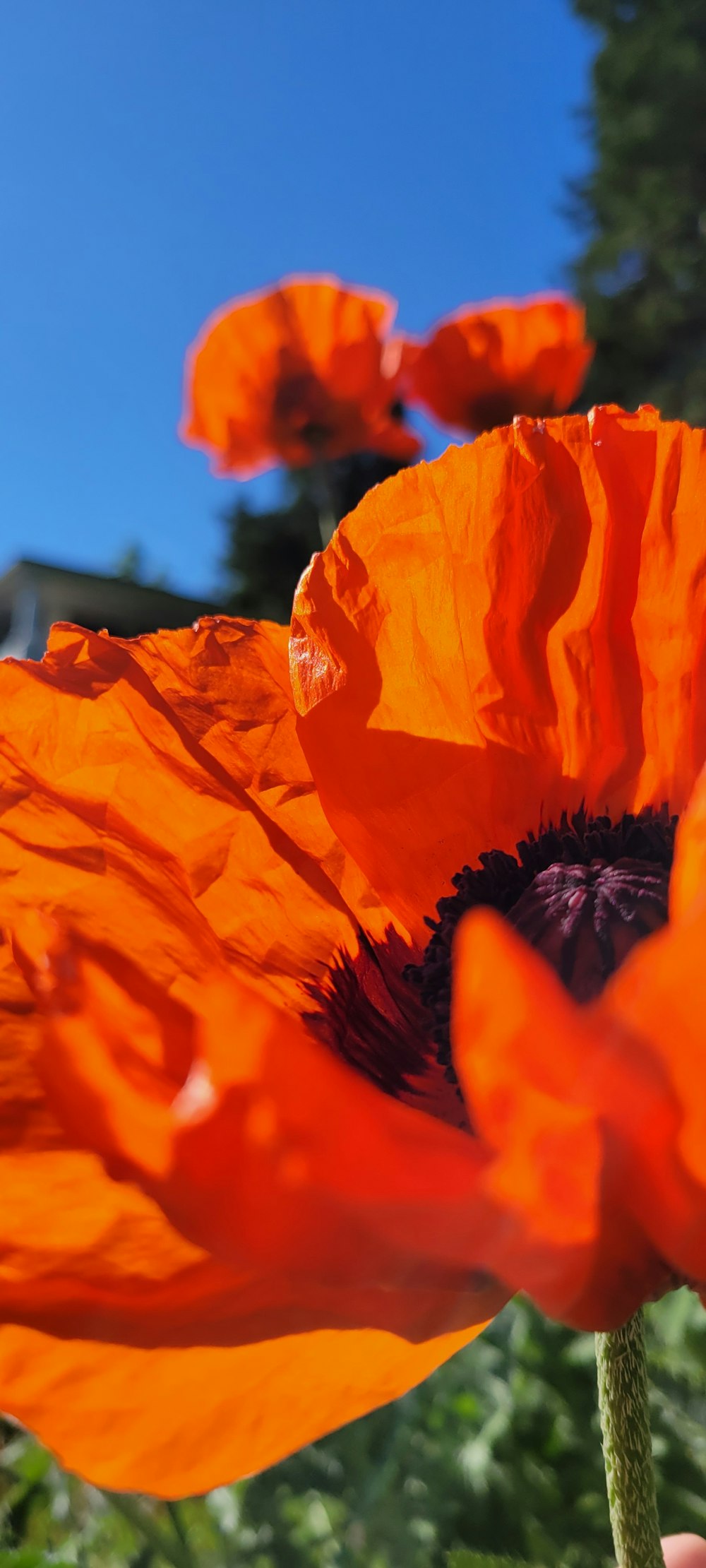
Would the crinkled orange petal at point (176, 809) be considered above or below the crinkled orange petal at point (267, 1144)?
above

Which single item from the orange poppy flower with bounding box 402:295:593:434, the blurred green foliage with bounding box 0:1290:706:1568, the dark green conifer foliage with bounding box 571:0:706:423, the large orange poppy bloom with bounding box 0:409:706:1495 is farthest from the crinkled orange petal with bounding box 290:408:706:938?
the dark green conifer foliage with bounding box 571:0:706:423

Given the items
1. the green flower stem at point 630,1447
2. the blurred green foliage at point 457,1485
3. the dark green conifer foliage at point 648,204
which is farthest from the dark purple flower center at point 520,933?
the dark green conifer foliage at point 648,204

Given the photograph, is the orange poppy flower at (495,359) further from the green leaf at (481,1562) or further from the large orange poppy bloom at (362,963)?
the green leaf at (481,1562)

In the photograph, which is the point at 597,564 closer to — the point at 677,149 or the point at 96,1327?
the point at 96,1327

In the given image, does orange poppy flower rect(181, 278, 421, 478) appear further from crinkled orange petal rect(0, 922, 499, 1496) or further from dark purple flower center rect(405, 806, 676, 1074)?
crinkled orange petal rect(0, 922, 499, 1496)

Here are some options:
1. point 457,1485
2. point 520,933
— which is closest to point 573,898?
point 520,933

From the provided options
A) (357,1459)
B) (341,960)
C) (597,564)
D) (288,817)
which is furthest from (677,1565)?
(357,1459)
